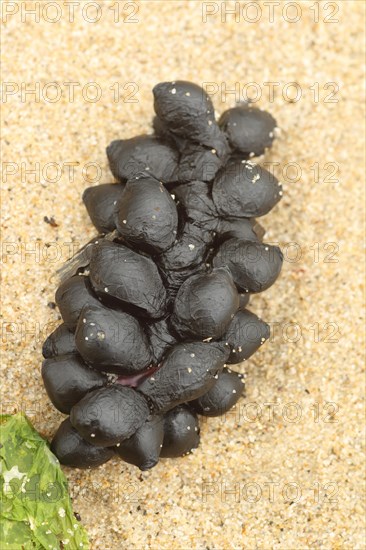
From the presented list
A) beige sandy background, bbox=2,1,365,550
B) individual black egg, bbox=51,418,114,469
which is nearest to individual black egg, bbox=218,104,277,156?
beige sandy background, bbox=2,1,365,550

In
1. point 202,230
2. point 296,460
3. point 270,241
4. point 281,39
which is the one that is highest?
point 281,39

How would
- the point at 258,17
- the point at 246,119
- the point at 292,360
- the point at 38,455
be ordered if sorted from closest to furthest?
the point at 38,455
the point at 246,119
the point at 292,360
the point at 258,17

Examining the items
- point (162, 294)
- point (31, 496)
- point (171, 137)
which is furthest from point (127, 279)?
point (31, 496)

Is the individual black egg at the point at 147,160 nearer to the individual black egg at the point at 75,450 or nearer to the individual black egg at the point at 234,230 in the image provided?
the individual black egg at the point at 234,230

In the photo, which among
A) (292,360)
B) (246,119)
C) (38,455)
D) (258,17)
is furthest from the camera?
(258,17)

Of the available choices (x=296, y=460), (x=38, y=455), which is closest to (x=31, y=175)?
(x=38, y=455)

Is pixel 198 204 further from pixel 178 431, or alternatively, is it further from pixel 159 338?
pixel 178 431

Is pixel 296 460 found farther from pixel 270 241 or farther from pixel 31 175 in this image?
pixel 31 175
